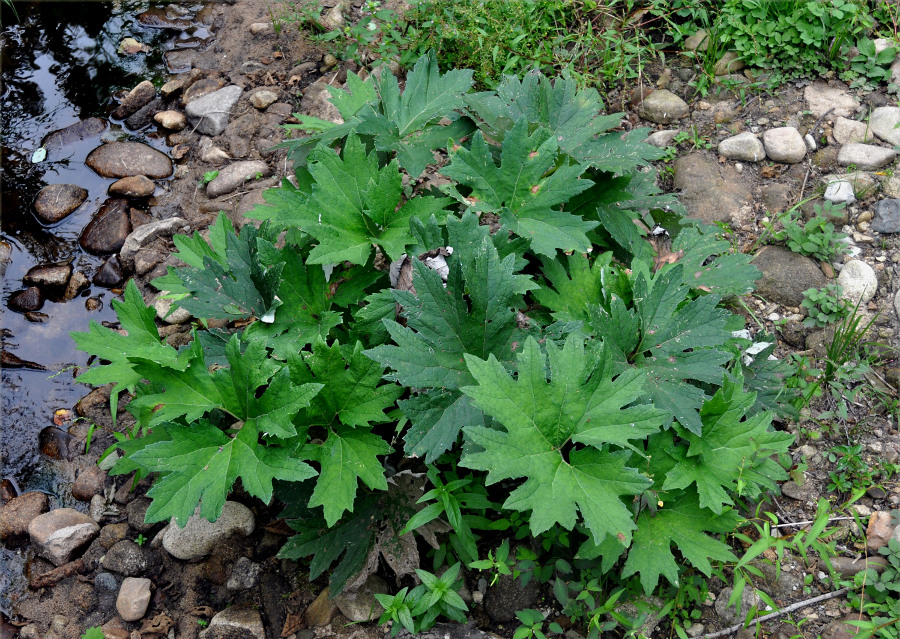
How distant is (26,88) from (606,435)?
4519 mm

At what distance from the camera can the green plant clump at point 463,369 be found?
2.05 meters

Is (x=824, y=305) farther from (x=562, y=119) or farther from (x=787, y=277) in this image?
(x=562, y=119)

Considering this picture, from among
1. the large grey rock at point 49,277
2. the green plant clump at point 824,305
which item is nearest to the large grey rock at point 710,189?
the green plant clump at point 824,305

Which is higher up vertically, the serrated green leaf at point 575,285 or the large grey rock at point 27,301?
the serrated green leaf at point 575,285

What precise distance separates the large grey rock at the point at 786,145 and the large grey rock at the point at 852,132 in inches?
7.3

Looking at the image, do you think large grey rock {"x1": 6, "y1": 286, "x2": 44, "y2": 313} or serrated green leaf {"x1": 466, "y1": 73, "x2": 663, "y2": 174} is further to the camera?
large grey rock {"x1": 6, "y1": 286, "x2": 44, "y2": 313}

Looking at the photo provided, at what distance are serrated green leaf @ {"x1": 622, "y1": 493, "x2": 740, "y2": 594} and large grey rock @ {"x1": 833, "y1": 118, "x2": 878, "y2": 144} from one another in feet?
7.77

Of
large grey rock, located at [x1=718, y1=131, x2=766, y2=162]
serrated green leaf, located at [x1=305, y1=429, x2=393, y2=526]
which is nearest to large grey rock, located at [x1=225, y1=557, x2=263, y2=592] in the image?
serrated green leaf, located at [x1=305, y1=429, x2=393, y2=526]

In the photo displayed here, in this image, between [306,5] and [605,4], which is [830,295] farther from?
[306,5]

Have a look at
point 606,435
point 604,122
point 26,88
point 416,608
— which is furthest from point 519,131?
point 26,88

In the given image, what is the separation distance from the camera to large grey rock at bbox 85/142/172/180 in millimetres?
4059

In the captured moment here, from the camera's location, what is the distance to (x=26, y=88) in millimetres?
4492

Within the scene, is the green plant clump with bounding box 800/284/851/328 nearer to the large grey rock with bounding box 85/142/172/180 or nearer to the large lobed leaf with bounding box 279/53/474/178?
the large lobed leaf with bounding box 279/53/474/178

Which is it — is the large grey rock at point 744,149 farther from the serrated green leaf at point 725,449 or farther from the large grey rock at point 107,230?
the large grey rock at point 107,230
